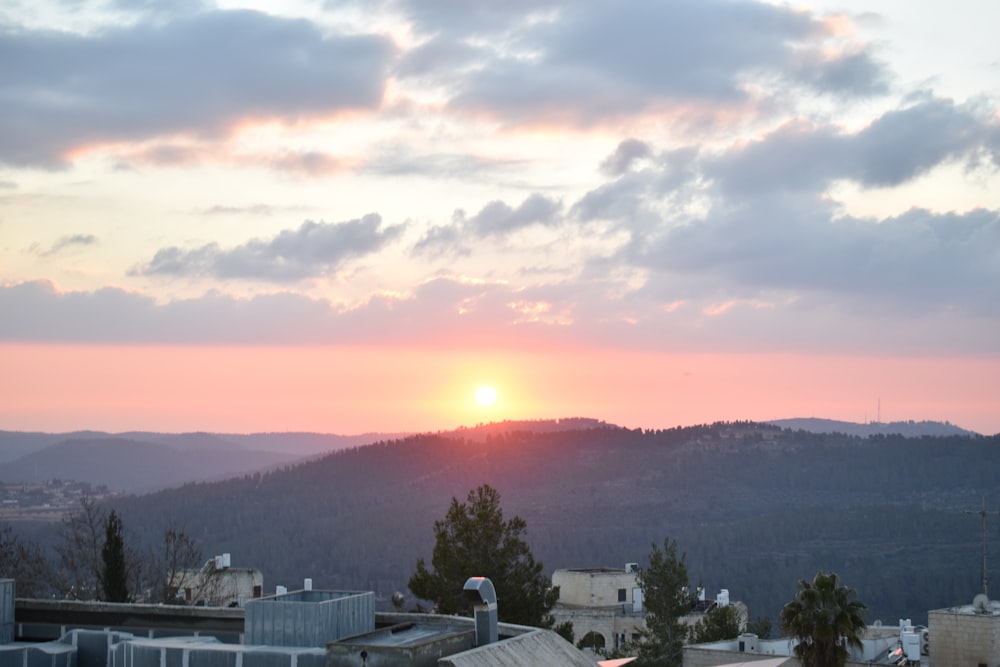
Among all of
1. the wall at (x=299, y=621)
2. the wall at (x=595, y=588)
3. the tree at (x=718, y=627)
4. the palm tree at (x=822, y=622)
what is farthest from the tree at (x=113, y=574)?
the wall at (x=595, y=588)

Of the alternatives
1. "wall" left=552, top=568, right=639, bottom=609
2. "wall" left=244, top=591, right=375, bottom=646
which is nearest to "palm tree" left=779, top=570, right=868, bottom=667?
"wall" left=244, top=591, right=375, bottom=646

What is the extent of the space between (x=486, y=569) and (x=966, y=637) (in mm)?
17130

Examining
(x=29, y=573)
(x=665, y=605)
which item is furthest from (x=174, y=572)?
(x=665, y=605)

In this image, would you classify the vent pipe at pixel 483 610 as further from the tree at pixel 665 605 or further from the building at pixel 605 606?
the building at pixel 605 606

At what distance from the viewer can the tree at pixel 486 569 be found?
152 ft

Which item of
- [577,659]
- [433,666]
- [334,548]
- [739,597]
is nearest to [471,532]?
[577,659]

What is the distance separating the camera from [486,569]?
155 feet

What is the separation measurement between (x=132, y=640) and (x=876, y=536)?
15589 cm

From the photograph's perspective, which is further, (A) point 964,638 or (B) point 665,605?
(B) point 665,605

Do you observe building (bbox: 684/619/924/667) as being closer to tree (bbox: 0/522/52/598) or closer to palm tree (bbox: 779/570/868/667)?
palm tree (bbox: 779/570/868/667)

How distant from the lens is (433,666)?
76.8ft

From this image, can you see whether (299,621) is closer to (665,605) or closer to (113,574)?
(113,574)

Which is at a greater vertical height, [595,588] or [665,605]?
[595,588]

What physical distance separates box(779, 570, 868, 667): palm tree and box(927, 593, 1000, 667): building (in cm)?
656
